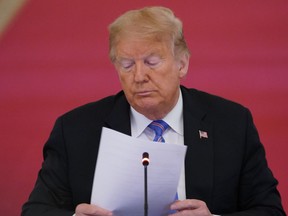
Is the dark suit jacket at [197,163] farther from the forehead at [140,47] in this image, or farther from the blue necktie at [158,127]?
the forehead at [140,47]

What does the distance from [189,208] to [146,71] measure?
508 mm

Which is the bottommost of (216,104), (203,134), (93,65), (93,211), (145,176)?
(93,211)

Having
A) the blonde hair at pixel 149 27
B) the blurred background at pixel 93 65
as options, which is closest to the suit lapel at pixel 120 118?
the blonde hair at pixel 149 27

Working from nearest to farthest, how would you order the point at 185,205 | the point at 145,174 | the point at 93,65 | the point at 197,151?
the point at 145,174 → the point at 185,205 → the point at 197,151 → the point at 93,65

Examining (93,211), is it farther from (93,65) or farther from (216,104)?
(93,65)

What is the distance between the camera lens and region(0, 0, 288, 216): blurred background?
3055 mm

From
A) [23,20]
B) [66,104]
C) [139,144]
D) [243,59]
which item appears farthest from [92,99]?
[139,144]

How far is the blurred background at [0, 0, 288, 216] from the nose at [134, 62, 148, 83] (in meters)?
0.93

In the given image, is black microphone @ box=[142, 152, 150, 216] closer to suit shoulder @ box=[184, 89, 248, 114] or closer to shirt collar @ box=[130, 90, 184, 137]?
shirt collar @ box=[130, 90, 184, 137]

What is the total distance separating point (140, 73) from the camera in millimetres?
2150

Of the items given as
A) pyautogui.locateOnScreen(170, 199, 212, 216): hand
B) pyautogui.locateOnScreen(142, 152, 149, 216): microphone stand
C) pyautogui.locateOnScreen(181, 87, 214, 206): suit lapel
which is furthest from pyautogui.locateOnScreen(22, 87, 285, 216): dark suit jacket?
pyautogui.locateOnScreen(142, 152, 149, 216): microphone stand

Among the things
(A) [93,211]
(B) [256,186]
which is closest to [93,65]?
(B) [256,186]

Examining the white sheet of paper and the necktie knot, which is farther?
the necktie knot

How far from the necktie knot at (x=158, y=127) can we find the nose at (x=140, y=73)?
0.21 m
